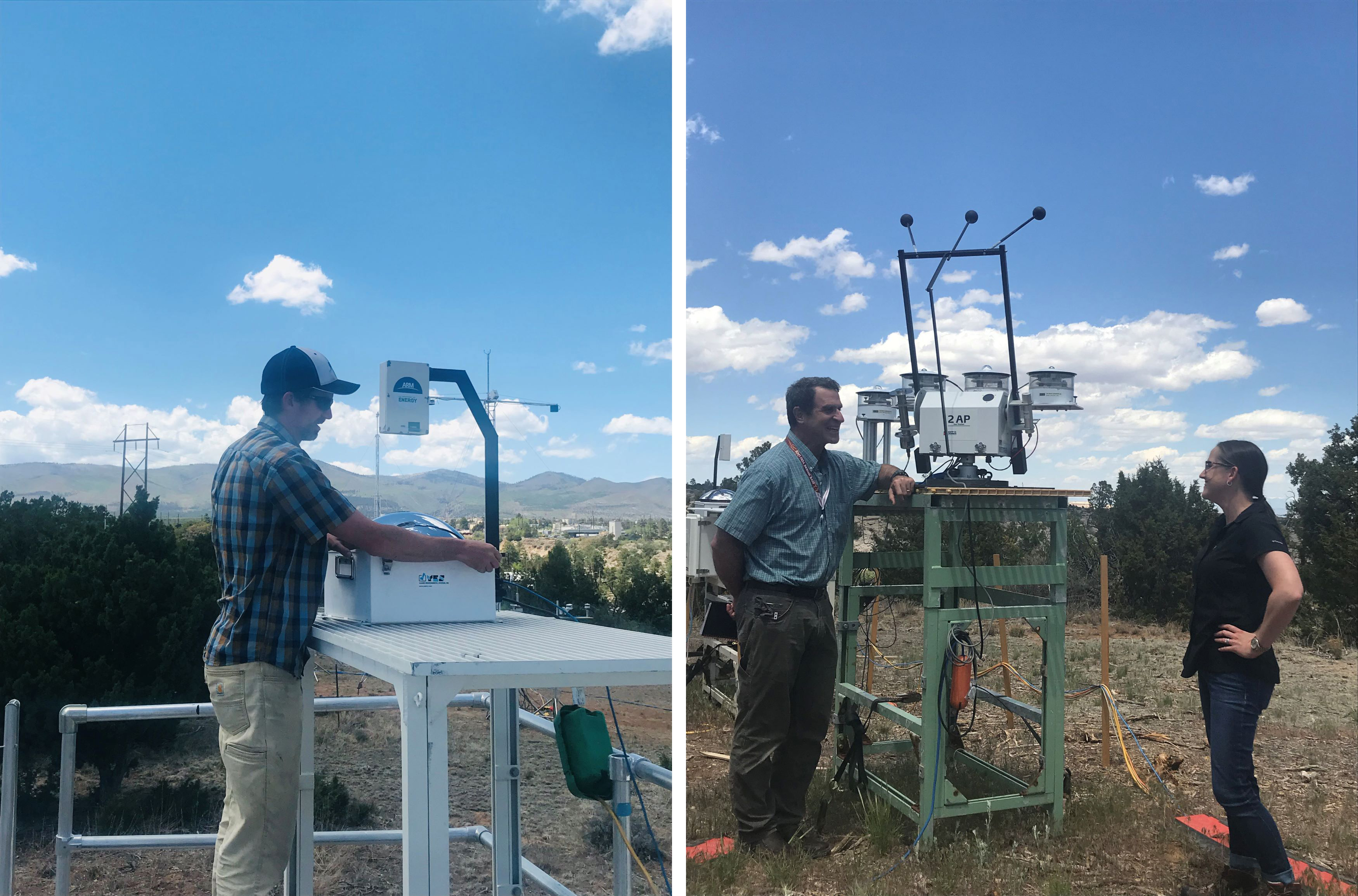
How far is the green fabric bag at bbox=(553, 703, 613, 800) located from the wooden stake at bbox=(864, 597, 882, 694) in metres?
2.10

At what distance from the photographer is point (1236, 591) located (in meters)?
2.73

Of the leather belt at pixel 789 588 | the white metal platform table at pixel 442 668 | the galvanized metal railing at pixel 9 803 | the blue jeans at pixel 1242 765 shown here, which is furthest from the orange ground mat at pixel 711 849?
the galvanized metal railing at pixel 9 803

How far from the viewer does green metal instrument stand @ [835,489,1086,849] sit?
10.0 ft

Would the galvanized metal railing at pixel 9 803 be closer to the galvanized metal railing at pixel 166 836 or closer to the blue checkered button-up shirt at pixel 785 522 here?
the galvanized metal railing at pixel 166 836

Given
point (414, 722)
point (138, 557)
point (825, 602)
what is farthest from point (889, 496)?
point (138, 557)

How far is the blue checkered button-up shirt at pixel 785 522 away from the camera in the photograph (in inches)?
114

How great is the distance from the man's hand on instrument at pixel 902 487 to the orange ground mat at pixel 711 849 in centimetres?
126

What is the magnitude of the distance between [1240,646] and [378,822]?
19.9 ft

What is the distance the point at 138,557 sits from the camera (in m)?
7.55

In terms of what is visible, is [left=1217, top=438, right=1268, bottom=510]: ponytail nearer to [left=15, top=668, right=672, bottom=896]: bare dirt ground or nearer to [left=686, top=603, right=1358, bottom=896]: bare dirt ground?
[left=686, top=603, right=1358, bottom=896]: bare dirt ground

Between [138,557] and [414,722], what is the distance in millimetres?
7203

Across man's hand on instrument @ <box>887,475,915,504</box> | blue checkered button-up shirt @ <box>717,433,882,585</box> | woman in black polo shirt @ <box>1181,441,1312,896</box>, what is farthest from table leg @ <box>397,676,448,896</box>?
woman in black polo shirt @ <box>1181,441,1312,896</box>

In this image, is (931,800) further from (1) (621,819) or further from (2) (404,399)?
(2) (404,399)

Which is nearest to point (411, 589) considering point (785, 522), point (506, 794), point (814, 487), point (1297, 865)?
point (506, 794)
